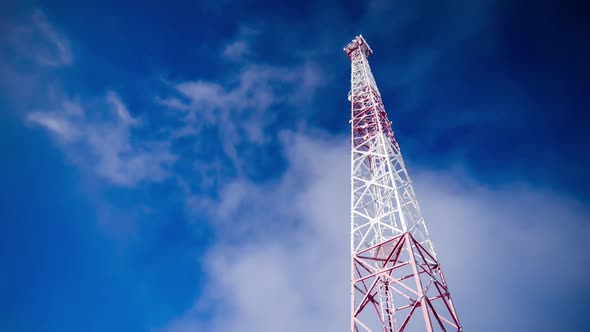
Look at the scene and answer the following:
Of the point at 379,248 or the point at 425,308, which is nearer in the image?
the point at 425,308

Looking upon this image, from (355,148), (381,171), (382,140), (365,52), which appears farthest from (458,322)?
(365,52)

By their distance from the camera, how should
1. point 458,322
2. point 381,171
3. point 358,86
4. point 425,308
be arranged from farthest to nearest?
point 358,86
point 381,171
point 458,322
point 425,308

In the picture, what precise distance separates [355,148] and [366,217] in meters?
6.94

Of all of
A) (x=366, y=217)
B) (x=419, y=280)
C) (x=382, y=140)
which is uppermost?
(x=382, y=140)

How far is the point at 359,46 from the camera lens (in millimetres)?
33219

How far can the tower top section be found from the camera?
1314 inches

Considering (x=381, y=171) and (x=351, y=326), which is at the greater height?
(x=381, y=171)

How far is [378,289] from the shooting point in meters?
17.9

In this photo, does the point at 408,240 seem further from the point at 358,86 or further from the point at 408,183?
the point at 358,86

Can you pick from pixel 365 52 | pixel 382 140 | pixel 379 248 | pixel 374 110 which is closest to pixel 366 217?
pixel 379 248

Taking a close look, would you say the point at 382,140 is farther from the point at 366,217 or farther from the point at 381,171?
the point at 366,217

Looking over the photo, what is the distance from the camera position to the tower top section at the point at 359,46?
3338cm

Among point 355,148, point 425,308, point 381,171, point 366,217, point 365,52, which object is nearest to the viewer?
point 425,308

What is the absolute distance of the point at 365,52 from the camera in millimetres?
33625
